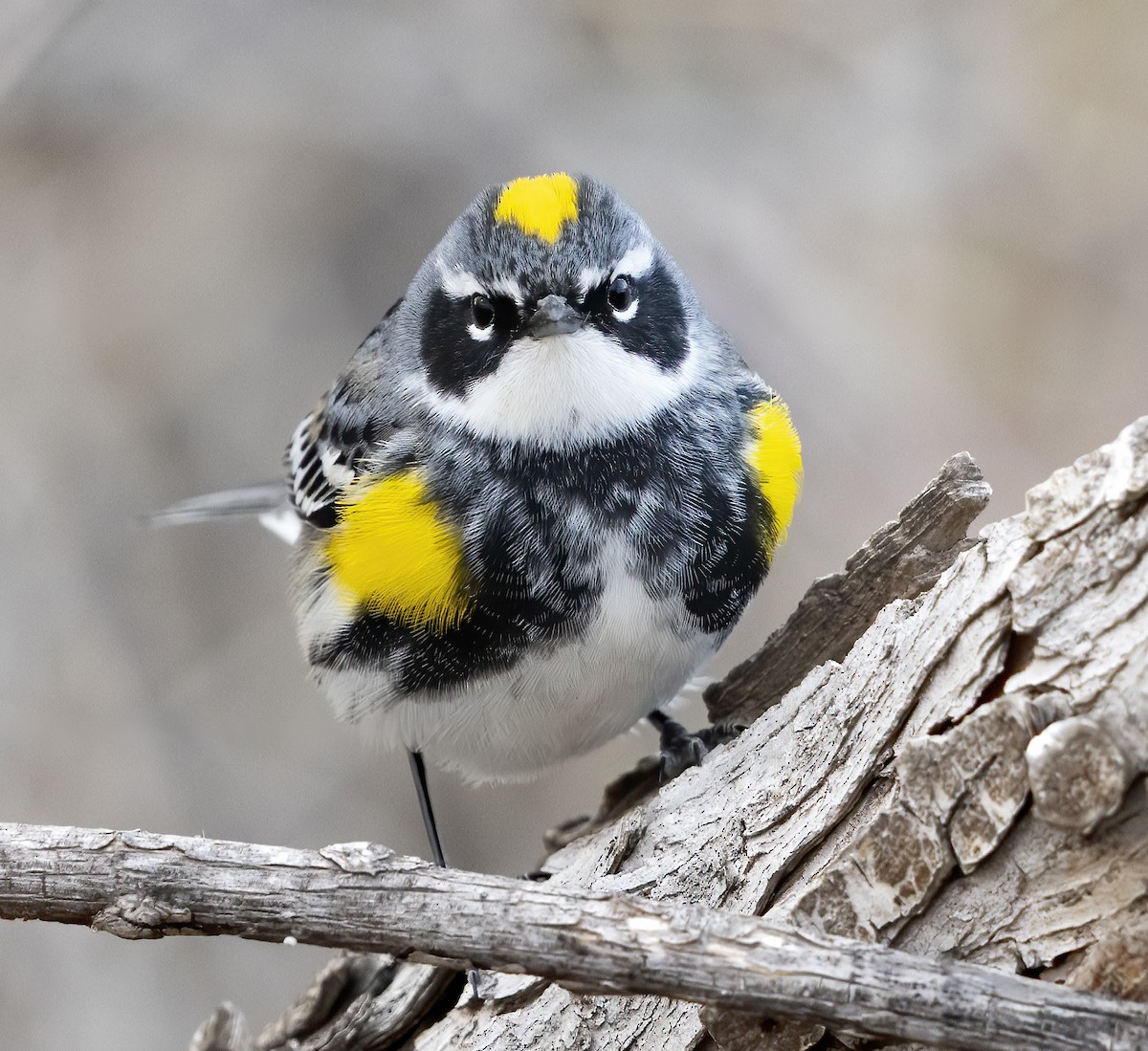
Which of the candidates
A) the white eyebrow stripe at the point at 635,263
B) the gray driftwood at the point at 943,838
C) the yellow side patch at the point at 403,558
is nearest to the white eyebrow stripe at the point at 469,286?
the white eyebrow stripe at the point at 635,263

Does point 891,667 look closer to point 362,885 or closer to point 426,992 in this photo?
point 362,885

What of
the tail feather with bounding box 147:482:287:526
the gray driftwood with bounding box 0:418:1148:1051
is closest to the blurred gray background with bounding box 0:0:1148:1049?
the tail feather with bounding box 147:482:287:526

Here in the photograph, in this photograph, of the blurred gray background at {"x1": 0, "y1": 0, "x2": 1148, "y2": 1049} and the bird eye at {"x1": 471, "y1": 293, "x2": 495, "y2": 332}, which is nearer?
the bird eye at {"x1": 471, "y1": 293, "x2": 495, "y2": 332}

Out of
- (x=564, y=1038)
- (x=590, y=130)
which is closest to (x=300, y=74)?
(x=590, y=130)

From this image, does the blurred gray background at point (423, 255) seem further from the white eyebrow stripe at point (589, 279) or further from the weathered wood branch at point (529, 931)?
the weathered wood branch at point (529, 931)

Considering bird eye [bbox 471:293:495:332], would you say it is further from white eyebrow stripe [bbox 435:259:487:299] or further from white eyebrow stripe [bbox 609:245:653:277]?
white eyebrow stripe [bbox 609:245:653:277]

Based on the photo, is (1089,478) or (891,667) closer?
(1089,478)

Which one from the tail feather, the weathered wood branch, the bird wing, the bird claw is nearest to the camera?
the weathered wood branch
